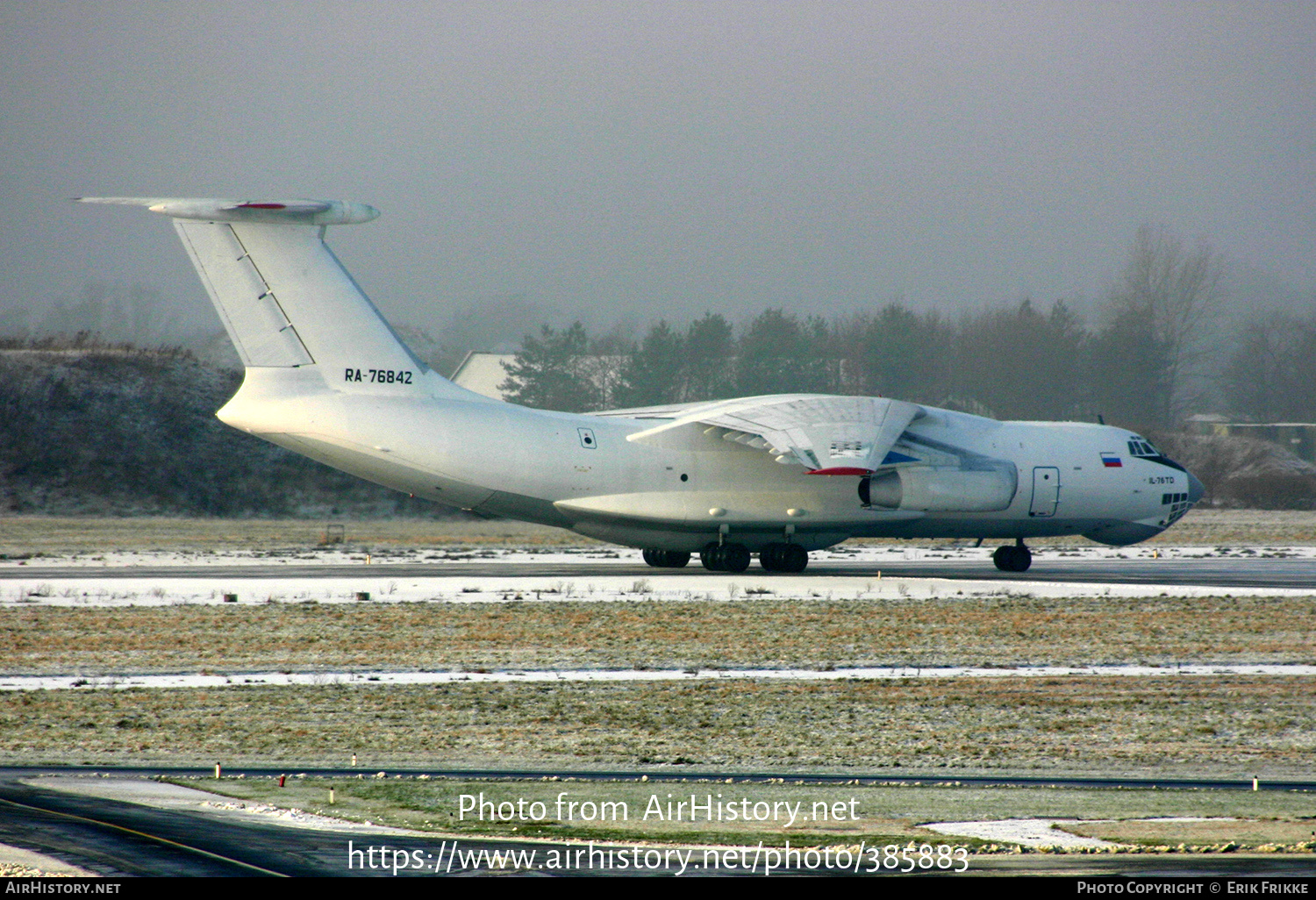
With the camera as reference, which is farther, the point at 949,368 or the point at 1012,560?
the point at 949,368

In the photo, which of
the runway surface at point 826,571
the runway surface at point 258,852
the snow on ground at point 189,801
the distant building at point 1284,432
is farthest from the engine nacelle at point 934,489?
the distant building at point 1284,432

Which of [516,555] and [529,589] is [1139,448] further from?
[516,555]

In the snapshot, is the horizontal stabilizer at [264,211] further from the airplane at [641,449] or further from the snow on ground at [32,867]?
the snow on ground at [32,867]

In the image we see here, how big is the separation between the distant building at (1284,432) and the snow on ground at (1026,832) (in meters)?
59.2

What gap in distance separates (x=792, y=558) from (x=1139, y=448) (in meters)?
7.98

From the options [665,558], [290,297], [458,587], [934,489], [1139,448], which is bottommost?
[458,587]

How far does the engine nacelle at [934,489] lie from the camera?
24141 mm

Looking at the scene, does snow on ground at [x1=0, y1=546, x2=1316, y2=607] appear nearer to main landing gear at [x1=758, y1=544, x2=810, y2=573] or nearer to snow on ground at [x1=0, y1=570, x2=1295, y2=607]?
snow on ground at [x1=0, y1=570, x2=1295, y2=607]

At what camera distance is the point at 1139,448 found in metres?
27.5

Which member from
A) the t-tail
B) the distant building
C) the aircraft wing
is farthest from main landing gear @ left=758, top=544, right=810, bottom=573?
the distant building

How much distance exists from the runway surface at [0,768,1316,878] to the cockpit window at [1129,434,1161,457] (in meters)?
22.0

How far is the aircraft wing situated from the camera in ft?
73.8

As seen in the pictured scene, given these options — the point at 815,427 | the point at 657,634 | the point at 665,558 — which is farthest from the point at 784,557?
the point at 657,634
